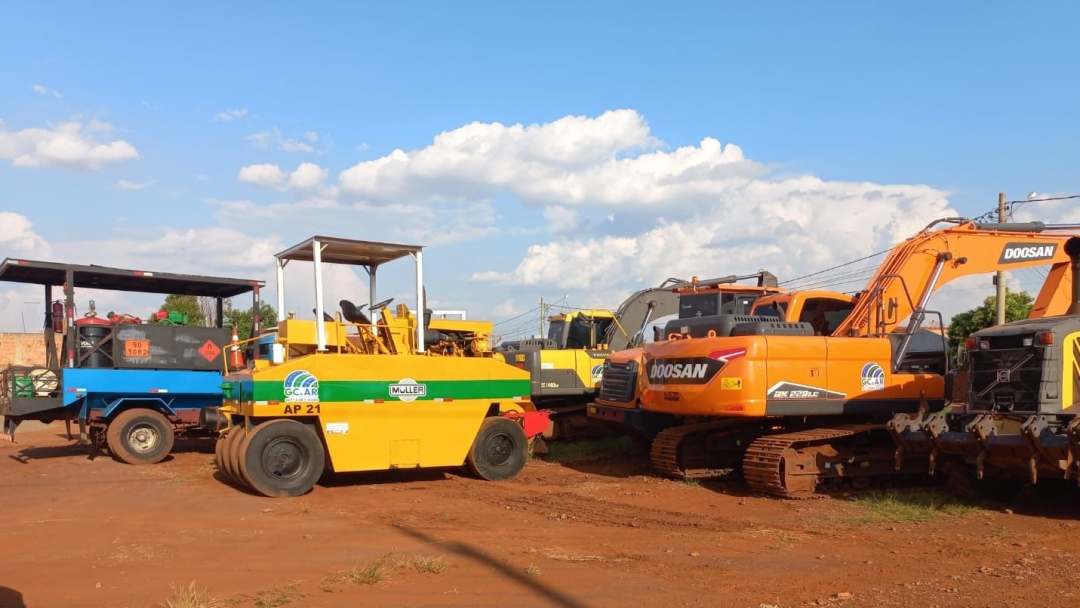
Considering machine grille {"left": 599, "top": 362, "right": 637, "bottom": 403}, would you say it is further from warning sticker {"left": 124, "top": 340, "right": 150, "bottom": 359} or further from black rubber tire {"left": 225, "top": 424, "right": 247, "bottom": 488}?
warning sticker {"left": 124, "top": 340, "right": 150, "bottom": 359}

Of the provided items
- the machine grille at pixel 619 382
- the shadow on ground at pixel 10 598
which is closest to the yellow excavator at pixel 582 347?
the machine grille at pixel 619 382

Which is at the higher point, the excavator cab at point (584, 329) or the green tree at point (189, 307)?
the green tree at point (189, 307)

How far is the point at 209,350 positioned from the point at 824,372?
10.2 metres

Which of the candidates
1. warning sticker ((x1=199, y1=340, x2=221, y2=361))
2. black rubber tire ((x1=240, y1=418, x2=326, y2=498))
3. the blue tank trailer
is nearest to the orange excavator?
black rubber tire ((x1=240, y1=418, x2=326, y2=498))

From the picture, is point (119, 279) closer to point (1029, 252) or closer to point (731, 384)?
point (731, 384)

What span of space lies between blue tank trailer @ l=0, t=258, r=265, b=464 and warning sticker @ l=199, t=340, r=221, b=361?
16mm

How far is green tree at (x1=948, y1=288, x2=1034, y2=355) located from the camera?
26.3 meters

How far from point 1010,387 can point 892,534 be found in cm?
241

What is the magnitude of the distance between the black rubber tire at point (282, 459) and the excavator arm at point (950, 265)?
691cm

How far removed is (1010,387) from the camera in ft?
30.2

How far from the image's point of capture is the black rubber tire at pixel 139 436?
549 inches

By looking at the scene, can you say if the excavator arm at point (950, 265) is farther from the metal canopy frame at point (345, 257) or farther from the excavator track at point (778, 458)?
the metal canopy frame at point (345, 257)

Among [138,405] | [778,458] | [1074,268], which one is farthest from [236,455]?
[1074,268]

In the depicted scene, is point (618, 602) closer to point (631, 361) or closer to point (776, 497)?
point (776, 497)
